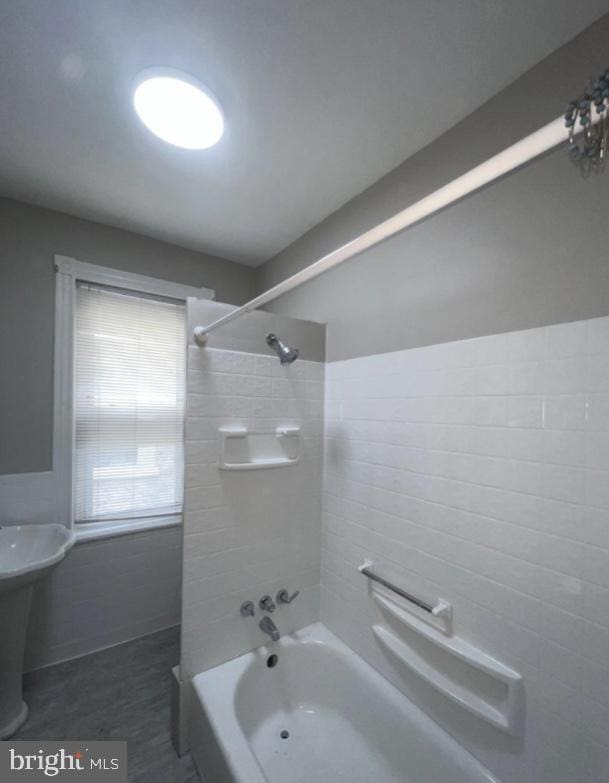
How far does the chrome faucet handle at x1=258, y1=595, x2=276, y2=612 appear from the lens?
1.59 meters

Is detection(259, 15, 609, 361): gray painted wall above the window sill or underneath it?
above

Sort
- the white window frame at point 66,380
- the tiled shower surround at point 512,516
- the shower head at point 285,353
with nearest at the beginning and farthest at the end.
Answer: the tiled shower surround at point 512,516 < the shower head at point 285,353 < the white window frame at point 66,380

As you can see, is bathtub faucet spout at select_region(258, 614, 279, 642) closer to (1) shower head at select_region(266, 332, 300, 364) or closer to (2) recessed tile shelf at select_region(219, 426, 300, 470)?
(2) recessed tile shelf at select_region(219, 426, 300, 470)

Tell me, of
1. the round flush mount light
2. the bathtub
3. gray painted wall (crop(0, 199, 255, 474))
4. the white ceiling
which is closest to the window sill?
gray painted wall (crop(0, 199, 255, 474))

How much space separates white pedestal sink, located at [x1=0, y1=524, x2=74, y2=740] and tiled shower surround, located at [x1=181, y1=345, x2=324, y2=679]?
0.64 metres

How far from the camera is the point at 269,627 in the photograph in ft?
5.13

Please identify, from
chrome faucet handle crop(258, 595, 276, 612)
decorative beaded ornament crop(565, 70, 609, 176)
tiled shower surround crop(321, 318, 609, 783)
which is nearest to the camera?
decorative beaded ornament crop(565, 70, 609, 176)

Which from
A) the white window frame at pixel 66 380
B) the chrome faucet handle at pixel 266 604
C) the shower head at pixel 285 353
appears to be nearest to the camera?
the shower head at pixel 285 353

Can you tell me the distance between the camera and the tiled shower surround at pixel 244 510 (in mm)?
1438

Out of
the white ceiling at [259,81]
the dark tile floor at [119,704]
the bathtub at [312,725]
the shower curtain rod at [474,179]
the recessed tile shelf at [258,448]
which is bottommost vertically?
the dark tile floor at [119,704]

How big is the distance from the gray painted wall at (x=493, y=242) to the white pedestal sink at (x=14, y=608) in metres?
1.70

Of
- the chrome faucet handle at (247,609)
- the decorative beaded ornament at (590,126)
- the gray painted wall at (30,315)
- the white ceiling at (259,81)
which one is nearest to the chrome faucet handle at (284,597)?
the chrome faucet handle at (247,609)

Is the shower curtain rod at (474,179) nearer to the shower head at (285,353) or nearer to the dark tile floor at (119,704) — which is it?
the shower head at (285,353)

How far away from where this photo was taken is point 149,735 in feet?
4.76
